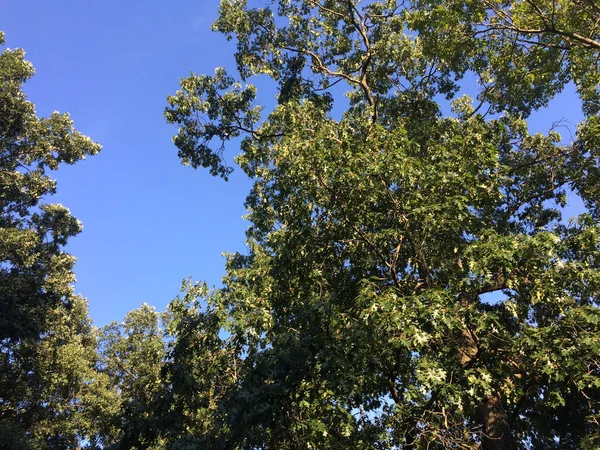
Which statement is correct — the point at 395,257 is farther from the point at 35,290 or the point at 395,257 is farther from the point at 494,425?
the point at 35,290

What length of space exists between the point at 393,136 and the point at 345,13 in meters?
7.80

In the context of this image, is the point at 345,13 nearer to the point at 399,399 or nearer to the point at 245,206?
the point at 245,206

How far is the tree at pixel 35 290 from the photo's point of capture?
1639 cm

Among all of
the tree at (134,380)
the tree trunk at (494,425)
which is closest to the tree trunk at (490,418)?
the tree trunk at (494,425)

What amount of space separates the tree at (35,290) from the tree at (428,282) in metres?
11.3

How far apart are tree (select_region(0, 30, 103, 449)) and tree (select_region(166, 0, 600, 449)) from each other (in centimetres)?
1128

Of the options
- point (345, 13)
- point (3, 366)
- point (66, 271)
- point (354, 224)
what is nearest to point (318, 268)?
point (354, 224)

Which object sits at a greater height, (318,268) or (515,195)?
(515,195)

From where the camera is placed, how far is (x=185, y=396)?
8422mm

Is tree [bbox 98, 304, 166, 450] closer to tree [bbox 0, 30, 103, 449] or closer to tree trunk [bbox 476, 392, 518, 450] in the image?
tree [bbox 0, 30, 103, 449]

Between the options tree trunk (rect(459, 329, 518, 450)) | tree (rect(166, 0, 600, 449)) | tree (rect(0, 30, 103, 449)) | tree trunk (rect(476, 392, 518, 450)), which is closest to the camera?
tree (rect(166, 0, 600, 449))

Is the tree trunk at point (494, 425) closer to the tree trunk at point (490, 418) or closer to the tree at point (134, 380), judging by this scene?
the tree trunk at point (490, 418)

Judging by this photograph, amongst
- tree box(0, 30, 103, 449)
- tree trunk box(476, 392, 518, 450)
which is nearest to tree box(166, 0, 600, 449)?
tree trunk box(476, 392, 518, 450)

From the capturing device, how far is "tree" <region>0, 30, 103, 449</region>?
53.8 feet
